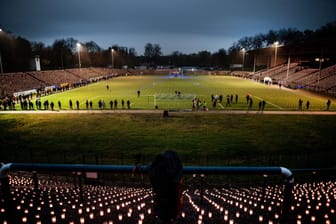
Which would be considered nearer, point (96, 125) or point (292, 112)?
point (96, 125)

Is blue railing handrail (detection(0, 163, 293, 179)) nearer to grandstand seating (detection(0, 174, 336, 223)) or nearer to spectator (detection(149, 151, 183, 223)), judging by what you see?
spectator (detection(149, 151, 183, 223))

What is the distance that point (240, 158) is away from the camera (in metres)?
15.9

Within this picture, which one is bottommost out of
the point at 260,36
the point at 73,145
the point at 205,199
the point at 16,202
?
the point at 73,145

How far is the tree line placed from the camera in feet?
238

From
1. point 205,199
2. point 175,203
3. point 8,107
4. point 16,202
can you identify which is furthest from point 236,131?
point 8,107

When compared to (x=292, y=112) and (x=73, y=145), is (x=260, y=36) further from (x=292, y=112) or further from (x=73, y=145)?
(x=73, y=145)

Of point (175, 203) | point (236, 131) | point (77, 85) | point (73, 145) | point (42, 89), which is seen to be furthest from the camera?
point (77, 85)

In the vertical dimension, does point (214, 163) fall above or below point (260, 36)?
below

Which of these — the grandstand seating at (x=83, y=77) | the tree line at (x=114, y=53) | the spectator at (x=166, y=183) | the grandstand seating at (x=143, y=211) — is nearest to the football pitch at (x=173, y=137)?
the grandstand seating at (x=143, y=211)

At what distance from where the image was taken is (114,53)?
142m

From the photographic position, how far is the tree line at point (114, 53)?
72.6 meters

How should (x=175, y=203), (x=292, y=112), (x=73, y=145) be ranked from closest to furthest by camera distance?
(x=175, y=203)
(x=73, y=145)
(x=292, y=112)

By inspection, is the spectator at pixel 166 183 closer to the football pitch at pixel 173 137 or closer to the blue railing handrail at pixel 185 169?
the blue railing handrail at pixel 185 169

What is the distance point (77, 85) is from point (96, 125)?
43.5 metres
